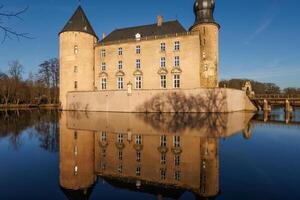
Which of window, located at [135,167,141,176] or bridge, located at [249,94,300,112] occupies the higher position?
bridge, located at [249,94,300,112]

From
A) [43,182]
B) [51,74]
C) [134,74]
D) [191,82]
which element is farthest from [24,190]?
[51,74]

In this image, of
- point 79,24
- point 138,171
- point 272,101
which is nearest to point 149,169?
point 138,171

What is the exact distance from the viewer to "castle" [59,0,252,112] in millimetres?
26203

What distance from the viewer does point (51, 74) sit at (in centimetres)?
4862

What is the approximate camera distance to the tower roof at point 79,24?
30837 millimetres

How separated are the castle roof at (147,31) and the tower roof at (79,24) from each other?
2.46m

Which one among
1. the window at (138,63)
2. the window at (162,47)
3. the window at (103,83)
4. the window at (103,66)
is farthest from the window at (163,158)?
the window at (103,66)

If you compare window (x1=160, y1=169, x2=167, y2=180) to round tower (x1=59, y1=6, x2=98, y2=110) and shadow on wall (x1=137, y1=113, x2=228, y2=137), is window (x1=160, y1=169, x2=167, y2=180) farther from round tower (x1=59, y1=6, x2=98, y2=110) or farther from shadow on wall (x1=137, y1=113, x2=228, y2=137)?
round tower (x1=59, y1=6, x2=98, y2=110)

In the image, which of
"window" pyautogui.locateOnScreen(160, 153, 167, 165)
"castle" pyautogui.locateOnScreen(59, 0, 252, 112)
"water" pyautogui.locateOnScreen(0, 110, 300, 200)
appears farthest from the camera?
"castle" pyautogui.locateOnScreen(59, 0, 252, 112)

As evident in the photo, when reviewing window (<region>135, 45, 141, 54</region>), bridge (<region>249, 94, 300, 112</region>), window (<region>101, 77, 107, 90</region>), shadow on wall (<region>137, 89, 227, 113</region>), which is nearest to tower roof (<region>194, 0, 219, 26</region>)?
window (<region>135, 45, 141, 54</region>)

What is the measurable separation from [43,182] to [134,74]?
983 inches

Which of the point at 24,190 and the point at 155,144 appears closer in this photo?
the point at 24,190

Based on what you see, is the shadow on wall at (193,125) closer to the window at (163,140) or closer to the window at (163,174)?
the window at (163,140)

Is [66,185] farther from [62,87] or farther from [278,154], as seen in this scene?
[62,87]
